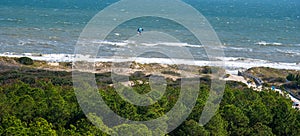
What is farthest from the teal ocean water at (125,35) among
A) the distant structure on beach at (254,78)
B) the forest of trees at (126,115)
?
the forest of trees at (126,115)

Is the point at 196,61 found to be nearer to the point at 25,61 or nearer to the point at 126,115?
the point at 25,61

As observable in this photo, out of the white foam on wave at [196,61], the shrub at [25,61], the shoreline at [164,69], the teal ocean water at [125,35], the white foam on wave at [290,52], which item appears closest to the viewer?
the shoreline at [164,69]

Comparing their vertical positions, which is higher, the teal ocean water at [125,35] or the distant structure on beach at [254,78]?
the teal ocean water at [125,35]

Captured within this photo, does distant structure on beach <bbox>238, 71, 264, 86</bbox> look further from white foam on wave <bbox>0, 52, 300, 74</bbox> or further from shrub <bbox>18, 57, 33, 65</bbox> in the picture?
shrub <bbox>18, 57, 33, 65</bbox>

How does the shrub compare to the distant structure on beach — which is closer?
the distant structure on beach

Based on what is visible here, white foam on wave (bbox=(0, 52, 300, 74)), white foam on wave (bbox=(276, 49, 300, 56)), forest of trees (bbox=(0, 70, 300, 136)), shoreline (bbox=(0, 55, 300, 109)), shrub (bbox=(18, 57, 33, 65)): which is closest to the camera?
forest of trees (bbox=(0, 70, 300, 136))

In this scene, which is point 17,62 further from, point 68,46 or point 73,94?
point 73,94

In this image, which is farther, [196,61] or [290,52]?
[290,52]

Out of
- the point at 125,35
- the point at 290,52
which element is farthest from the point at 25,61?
the point at 290,52

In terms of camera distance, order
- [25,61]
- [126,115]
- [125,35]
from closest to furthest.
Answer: [126,115]
[25,61]
[125,35]

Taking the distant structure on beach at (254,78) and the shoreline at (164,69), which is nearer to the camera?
the shoreline at (164,69)

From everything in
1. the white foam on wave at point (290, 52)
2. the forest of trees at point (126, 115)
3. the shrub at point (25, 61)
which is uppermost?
the white foam on wave at point (290, 52)

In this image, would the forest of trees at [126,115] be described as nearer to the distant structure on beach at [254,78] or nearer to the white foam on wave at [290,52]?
the distant structure on beach at [254,78]

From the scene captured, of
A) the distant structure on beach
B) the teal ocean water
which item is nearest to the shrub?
the teal ocean water
